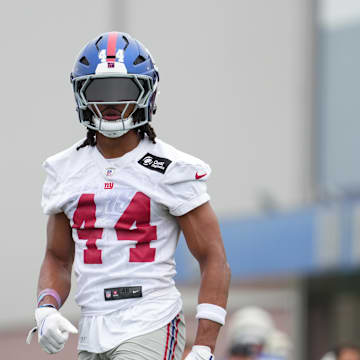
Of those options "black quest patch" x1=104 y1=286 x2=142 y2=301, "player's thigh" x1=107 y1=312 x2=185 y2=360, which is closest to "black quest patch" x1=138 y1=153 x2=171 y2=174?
"black quest patch" x1=104 y1=286 x2=142 y2=301

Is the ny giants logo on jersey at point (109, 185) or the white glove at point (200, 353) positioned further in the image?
the ny giants logo on jersey at point (109, 185)

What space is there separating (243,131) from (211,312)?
1627cm

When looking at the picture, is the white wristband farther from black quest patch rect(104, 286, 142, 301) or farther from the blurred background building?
the blurred background building

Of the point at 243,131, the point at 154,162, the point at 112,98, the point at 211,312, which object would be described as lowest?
the point at 243,131

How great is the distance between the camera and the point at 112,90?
419 cm

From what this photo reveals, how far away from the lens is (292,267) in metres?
17.3

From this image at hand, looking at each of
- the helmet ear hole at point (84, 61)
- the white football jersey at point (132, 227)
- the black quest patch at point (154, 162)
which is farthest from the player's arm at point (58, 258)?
the helmet ear hole at point (84, 61)

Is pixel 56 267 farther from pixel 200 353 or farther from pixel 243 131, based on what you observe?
pixel 243 131

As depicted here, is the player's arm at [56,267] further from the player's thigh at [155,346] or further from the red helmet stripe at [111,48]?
the red helmet stripe at [111,48]

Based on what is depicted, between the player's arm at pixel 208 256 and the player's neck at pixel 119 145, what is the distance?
1.28 ft

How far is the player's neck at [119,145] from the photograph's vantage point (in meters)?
4.34

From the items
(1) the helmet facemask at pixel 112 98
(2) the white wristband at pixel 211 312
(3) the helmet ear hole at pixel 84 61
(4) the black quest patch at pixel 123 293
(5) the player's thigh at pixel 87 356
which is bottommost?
(5) the player's thigh at pixel 87 356

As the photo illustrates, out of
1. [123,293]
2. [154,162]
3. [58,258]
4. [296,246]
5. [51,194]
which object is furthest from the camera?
[296,246]

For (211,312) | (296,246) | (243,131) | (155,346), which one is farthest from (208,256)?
(243,131)
